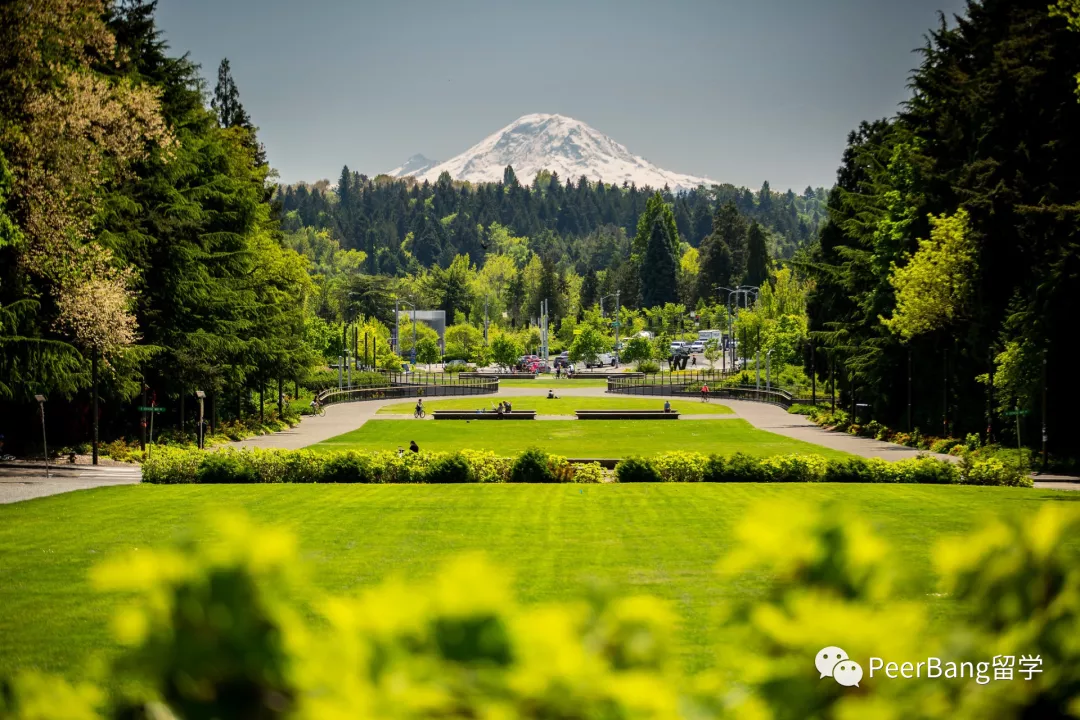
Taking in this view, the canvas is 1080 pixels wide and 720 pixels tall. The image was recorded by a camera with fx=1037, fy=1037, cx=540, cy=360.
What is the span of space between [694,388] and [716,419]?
32043 mm

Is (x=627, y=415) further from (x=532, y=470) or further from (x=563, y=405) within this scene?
(x=532, y=470)

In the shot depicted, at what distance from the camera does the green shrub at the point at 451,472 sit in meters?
31.2

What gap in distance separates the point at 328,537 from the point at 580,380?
324 ft

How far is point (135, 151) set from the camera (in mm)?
39844

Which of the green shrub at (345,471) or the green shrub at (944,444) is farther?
the green shrub at (944,444)

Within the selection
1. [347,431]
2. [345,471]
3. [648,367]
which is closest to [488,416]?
[347,431]

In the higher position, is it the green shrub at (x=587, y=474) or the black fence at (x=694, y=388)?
the black fence at (x=694, y=388)

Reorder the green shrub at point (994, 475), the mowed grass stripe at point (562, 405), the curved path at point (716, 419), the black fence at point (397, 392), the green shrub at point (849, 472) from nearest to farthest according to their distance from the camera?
the green shrub at point (994, 475) < the green shrub at point (849, 472) < the curved path at point (716, 419) < the mowed grass stripe at point (562, 405) < the black fence at point (397, 392)

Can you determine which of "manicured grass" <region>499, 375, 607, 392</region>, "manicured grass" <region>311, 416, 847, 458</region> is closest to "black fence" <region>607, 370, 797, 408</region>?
"manicured grass" <region>499, 375, 607, 392</region>

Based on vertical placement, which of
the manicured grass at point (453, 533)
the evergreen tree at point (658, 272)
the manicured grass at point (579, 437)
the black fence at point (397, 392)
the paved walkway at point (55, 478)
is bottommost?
the manicured grass at point (579, 437)

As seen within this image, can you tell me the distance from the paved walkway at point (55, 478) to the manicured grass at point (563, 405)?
34.2 m

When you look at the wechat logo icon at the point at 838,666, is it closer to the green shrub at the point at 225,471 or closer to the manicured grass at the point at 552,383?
the green shrub at the point at 225,471

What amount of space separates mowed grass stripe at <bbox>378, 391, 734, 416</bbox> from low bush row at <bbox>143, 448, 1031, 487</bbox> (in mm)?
35645

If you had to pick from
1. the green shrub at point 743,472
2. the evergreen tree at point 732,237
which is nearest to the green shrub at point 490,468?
the green shrub at point 743,472
